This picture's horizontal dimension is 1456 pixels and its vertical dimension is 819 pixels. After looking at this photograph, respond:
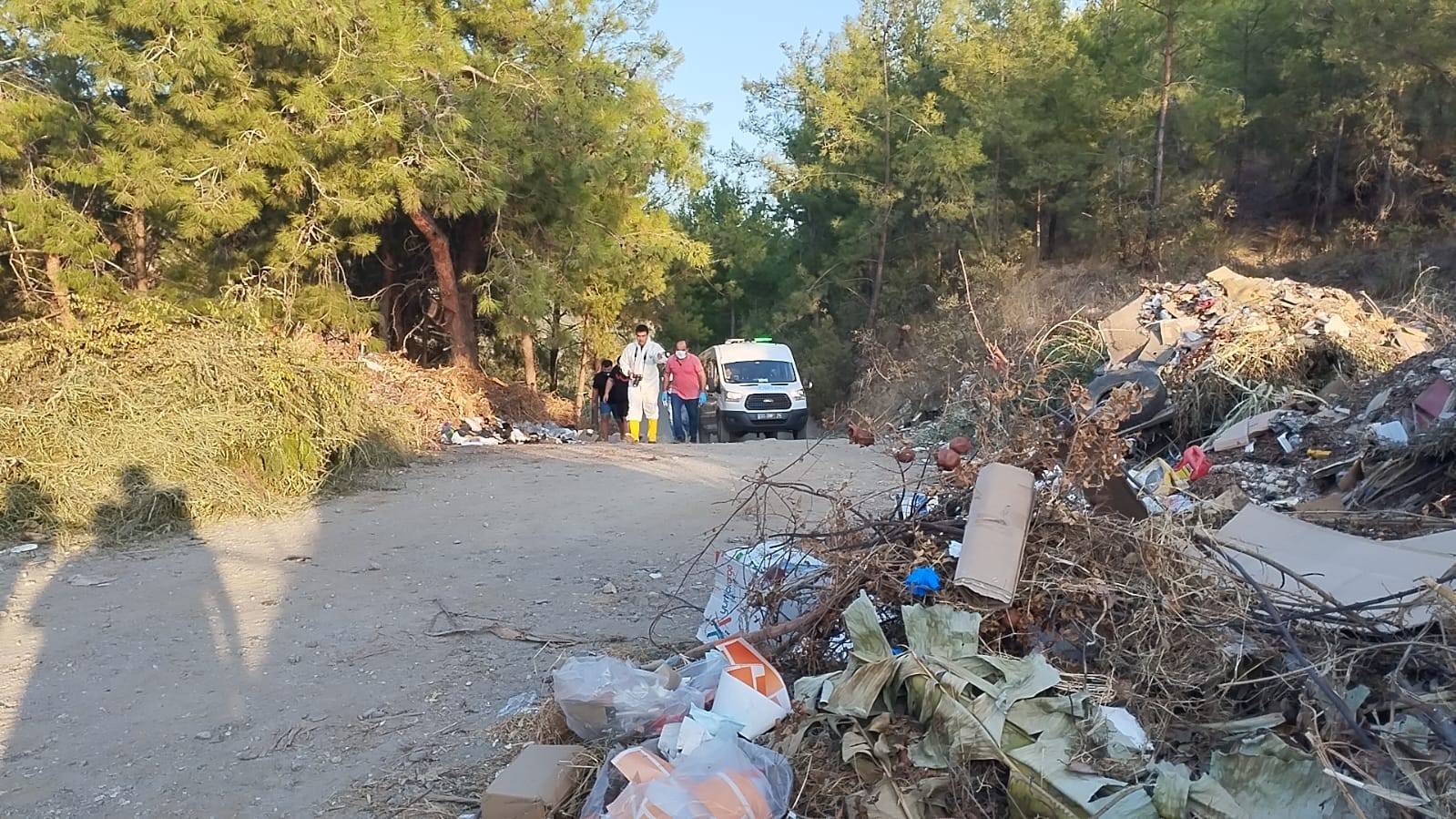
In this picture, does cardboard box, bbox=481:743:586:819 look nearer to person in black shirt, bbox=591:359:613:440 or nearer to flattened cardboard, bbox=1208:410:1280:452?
flattened cardboard, bbox=1208:410:1280:452

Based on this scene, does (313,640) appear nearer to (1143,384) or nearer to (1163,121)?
(1143,384)

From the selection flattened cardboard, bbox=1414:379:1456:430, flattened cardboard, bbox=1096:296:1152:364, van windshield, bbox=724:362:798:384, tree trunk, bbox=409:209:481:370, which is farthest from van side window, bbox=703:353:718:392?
flattened cardboard, bbox=1414:379:1456:430

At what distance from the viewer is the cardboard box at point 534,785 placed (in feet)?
9.14

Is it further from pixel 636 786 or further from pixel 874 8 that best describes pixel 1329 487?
pixel 874 8

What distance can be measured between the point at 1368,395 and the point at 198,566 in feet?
28.9

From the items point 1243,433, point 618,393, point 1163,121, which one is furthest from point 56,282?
point 1163,121

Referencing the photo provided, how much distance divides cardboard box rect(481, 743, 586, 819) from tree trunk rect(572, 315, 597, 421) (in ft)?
60.6

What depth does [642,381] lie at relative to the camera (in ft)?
45.6

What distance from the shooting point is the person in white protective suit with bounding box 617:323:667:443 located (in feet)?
45.6

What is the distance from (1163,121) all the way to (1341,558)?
1898 centimetres

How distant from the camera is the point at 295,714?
3863 millimetres

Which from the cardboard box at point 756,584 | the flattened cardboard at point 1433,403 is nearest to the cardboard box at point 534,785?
the cardboard box at point 756,584

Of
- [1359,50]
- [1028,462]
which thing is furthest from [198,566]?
[1359,50]

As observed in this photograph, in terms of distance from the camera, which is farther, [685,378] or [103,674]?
[685,378]
